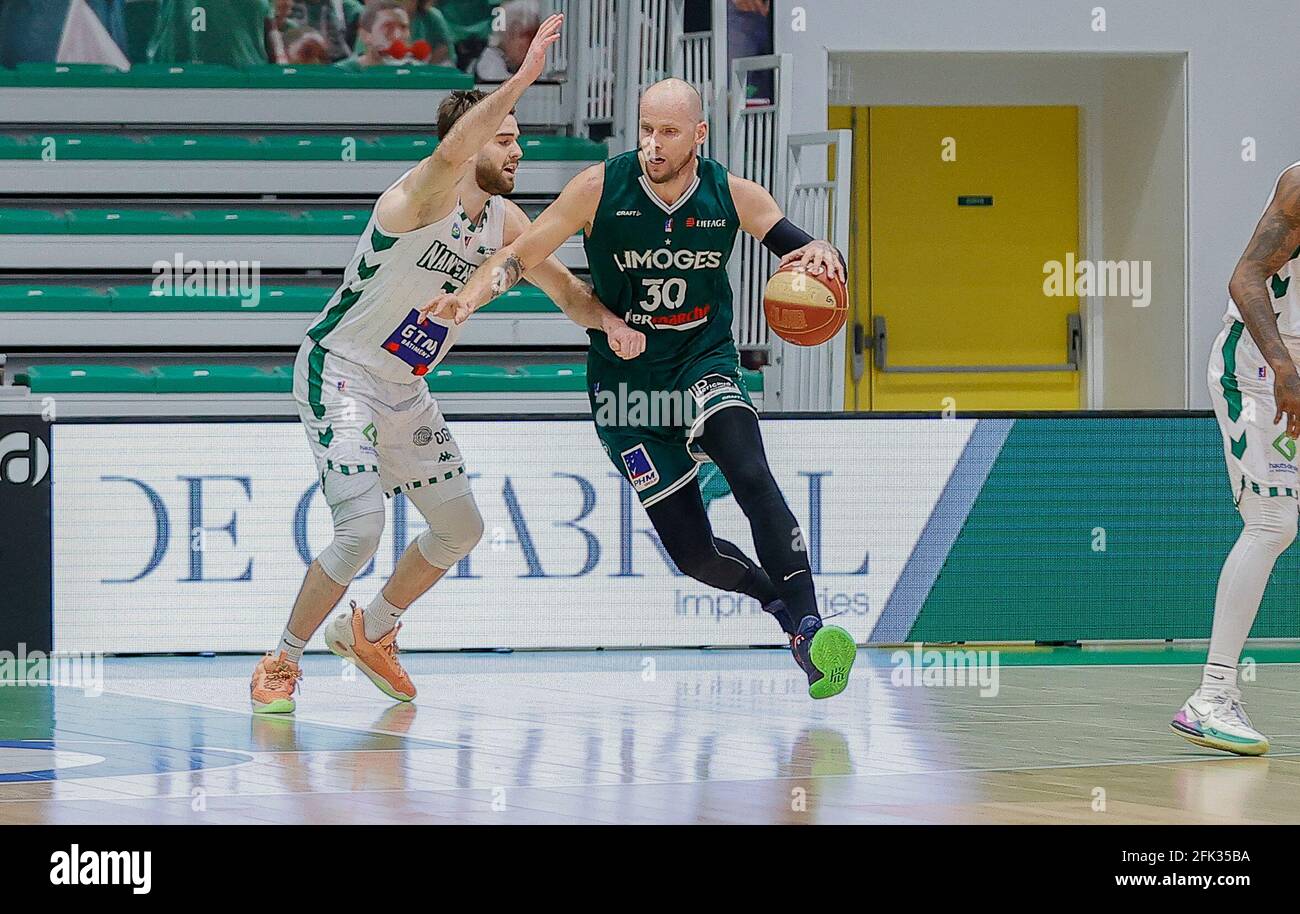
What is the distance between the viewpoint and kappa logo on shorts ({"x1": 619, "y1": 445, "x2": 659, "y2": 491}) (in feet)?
20.5

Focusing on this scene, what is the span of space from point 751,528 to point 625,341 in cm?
71

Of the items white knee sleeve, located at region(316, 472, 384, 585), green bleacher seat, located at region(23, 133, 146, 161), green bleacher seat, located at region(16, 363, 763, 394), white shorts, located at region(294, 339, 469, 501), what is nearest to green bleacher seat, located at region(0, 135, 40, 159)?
green bleacher seat, located at region(23, 133, 146, 161)

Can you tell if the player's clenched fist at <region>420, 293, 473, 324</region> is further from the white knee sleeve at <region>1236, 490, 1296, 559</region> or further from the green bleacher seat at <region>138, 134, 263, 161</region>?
the green bleacher seat at <region>138, 134, 263, 161</region>

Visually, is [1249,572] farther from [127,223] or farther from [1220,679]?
[127,223]

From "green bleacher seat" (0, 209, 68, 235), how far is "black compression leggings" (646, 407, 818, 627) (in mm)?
7824

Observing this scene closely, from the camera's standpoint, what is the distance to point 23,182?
13250mm

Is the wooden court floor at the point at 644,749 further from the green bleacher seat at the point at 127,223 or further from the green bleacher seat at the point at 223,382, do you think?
the green bleacher seat at the point at 127,223

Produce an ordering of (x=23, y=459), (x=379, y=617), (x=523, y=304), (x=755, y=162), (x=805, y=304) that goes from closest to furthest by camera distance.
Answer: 1. (x=805, y=304)
2. (x=379, y=617)
3. (x=23, y=459)
4. (x=755, y=162)
5. (x=523, y=304)

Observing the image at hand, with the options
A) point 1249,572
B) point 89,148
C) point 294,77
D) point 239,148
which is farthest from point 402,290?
point 294,77

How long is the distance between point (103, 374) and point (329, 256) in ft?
6.24

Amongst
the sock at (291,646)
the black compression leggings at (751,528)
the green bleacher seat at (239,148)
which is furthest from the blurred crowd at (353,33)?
the black compression leggings at (751,528)

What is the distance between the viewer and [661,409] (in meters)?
6.14

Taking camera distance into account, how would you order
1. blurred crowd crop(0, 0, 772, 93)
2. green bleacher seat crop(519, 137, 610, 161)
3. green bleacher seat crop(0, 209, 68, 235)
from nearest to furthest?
1. green bleacher seat crop(0, 209, 68, 235)
2. green bleacher seat crop(519, 137, 610, 161)
3. blurred crowd crop(0, 0, 772, 93)
